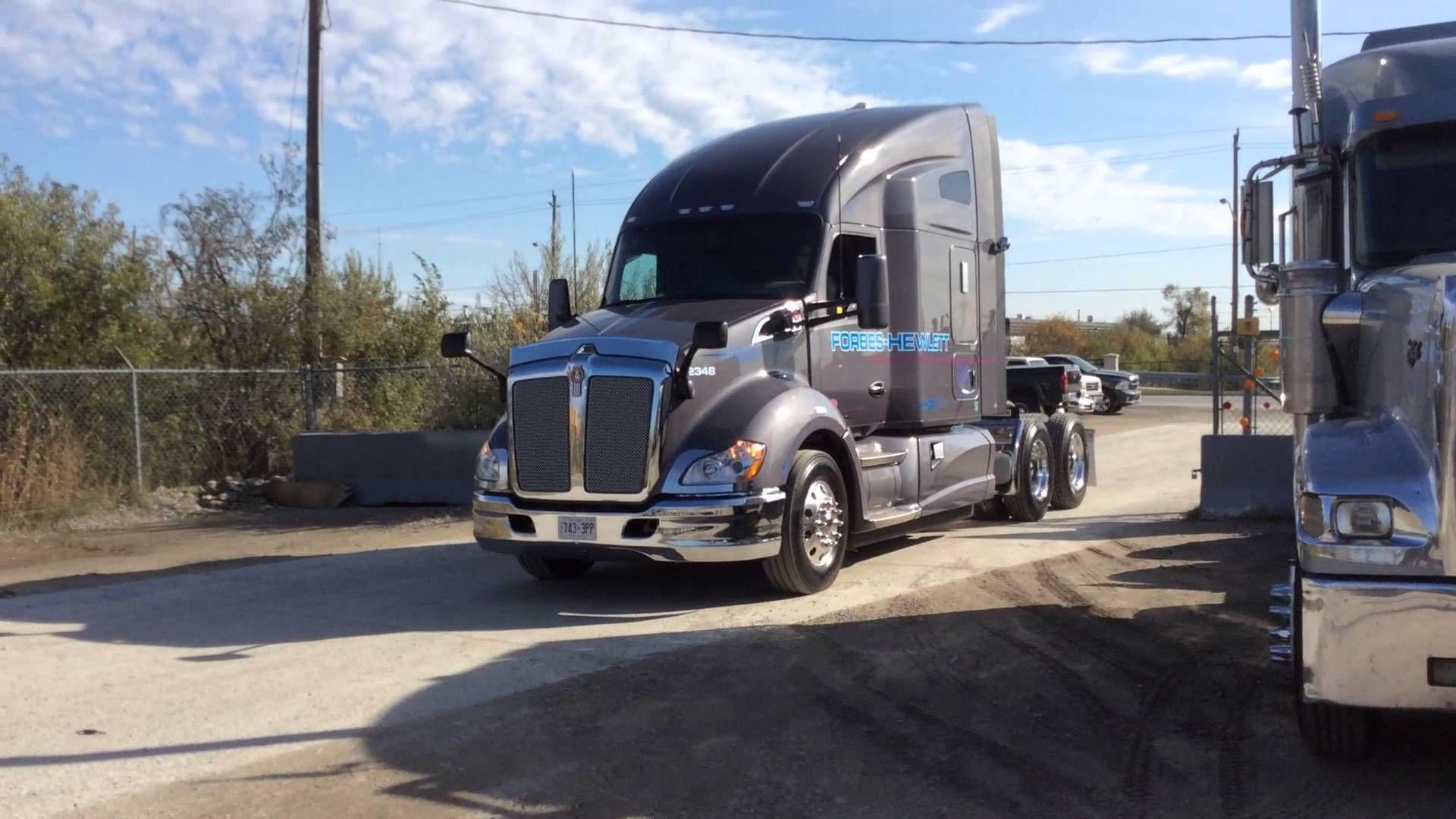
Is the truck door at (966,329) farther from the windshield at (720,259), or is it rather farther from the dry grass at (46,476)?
the dry grass at (46,476)

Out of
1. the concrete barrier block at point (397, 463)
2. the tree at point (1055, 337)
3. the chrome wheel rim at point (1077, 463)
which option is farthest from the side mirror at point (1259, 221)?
the tree at point (1055, 337)

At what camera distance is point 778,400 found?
348 inches

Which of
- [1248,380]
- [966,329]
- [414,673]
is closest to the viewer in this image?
[414,673]

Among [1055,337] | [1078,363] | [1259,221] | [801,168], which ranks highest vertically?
[1055,337]

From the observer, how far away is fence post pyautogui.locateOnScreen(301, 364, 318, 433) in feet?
56.7

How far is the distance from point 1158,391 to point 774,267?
151ft

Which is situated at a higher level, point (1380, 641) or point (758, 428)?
point (758, 428)

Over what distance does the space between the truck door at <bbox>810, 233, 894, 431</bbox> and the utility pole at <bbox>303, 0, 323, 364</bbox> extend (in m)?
10.8

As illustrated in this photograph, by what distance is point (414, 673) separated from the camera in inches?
278

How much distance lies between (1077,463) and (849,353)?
574cm

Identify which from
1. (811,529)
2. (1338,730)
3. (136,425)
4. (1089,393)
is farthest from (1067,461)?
(1089,393)

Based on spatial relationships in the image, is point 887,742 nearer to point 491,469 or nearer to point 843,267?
point 491,469

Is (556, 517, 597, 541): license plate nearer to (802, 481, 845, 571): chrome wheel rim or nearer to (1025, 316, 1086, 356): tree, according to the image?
(802, 481, 845, 571): chrome wheel rim

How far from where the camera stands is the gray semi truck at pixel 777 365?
855 centimetres
